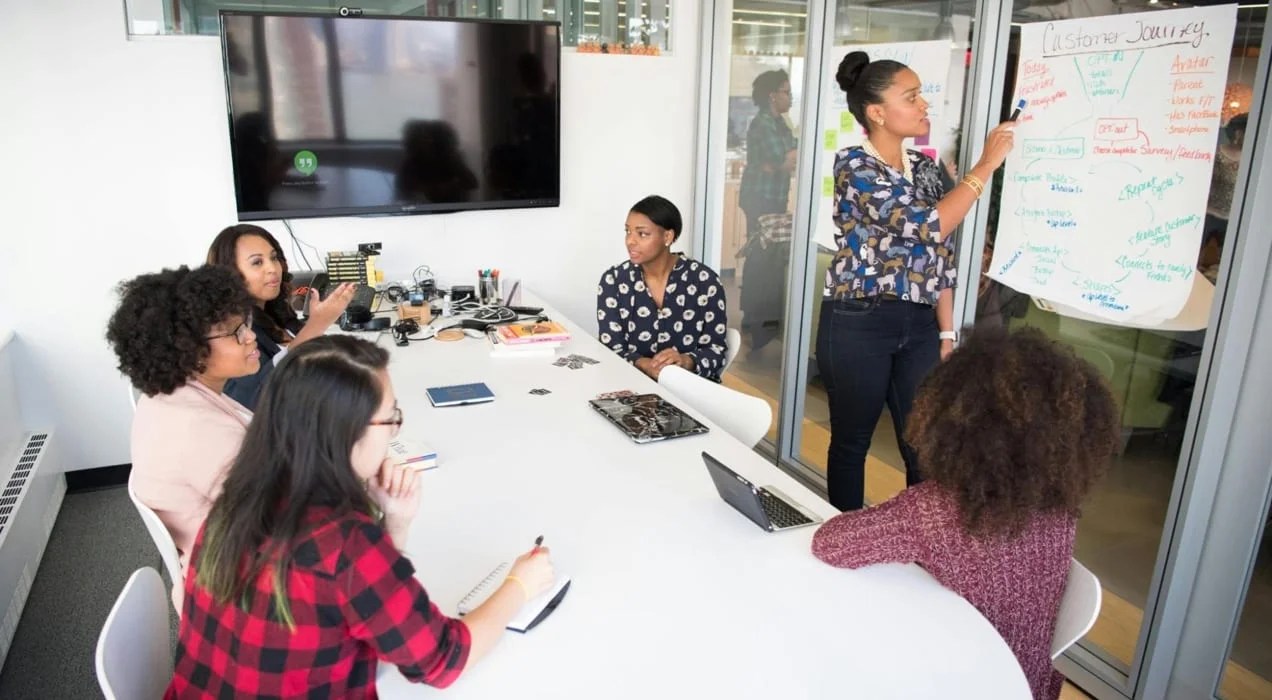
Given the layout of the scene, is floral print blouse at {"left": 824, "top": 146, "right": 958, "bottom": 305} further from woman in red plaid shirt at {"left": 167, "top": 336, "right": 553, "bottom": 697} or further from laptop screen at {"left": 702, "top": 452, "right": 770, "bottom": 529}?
woman in red plaid shirt at {"left": 167, "top": 336, "right": 553, "bottom": 697}

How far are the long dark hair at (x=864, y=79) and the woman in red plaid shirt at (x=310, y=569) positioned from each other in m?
1.71

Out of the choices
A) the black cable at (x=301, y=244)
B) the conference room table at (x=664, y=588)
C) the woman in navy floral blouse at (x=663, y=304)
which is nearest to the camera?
the conference room table at (x=664, y=588)

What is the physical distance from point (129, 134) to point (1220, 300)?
3.74m

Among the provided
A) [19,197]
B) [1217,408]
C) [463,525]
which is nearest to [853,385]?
[1217,408]

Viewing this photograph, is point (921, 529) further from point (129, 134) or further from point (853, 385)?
point (129, 134)

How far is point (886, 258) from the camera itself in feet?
8.16

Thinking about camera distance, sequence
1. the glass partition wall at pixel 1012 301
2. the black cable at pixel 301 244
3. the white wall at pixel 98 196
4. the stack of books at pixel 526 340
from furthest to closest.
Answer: the black cable at pixel 301 244, the white wall at pixel 98 196, the stack of books at pixel 526 340, the glass partition wall at pixel 1012 301

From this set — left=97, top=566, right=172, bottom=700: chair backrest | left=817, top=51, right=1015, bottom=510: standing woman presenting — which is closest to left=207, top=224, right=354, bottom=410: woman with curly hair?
left=97, top=566, right=172, bottom=700: chair backrest

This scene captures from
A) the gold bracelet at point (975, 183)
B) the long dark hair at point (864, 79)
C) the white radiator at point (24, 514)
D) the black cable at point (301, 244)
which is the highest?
the long dark hair at point (864, 79)

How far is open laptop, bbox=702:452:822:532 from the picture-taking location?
67.7 inches

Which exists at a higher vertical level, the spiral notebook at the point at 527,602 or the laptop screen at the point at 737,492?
the laptop screen at the point at 737,492

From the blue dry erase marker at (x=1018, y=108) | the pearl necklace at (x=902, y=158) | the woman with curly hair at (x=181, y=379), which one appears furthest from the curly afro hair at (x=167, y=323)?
the blue dry erase marker at (x=1018, y=108)

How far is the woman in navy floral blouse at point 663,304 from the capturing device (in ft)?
10.4

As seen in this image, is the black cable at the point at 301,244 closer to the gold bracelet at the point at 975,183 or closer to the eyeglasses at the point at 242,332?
the eyeglasses at the point at 242,332
